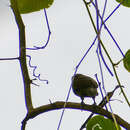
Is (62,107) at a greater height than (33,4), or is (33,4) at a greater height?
(33,4)

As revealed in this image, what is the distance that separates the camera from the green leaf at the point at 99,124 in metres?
0.41

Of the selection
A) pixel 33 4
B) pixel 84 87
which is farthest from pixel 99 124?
pixel 33 4

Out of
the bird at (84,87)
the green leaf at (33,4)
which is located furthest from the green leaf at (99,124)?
the green leaf at (33,4)

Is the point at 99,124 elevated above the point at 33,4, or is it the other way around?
the point at 33,4

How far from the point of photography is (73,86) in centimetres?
42

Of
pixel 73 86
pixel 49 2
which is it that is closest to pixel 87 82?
pixel 73 86

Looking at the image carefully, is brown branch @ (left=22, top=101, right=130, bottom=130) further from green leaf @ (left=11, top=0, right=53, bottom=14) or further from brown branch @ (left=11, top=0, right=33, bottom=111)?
green leaf @ (left=11, top=0, right=53, bottom=14)

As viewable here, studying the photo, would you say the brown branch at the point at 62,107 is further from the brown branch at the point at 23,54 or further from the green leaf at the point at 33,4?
the green leaf at the point at 33,4

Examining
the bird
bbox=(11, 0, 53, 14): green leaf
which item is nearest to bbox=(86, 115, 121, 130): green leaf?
the bird

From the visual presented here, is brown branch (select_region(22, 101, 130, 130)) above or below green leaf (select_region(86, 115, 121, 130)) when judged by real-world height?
above

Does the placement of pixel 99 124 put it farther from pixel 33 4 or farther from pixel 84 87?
pixel 33 4

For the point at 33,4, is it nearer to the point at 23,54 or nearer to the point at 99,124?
the point at 23,54

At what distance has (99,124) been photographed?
1.36 ft

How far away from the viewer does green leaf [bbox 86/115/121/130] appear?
0.41m
